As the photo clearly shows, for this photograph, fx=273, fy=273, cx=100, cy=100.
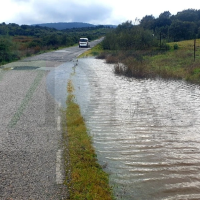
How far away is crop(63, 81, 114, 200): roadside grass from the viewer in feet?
15.6

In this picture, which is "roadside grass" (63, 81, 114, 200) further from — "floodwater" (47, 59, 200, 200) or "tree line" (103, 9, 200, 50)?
"tree line" (103, 9, 200, 50)

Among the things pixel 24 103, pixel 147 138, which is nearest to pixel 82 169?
pixel 147 138

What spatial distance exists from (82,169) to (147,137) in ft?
8.94

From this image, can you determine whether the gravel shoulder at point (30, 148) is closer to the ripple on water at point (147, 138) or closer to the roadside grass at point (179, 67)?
the ripple on water at point (147, 138)

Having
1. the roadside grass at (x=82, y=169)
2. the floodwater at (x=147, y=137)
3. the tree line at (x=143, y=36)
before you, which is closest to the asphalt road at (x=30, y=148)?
the roadside grass at (x=82, y=169)

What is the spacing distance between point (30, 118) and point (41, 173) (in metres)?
3.87

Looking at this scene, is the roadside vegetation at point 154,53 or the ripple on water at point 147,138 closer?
the ripple on water at point 147,138

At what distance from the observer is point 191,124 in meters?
8.79

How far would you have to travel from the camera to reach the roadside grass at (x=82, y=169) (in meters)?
4.74

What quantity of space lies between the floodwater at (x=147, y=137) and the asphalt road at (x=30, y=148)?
1083mm

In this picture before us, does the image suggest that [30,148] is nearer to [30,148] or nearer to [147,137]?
[30,148]

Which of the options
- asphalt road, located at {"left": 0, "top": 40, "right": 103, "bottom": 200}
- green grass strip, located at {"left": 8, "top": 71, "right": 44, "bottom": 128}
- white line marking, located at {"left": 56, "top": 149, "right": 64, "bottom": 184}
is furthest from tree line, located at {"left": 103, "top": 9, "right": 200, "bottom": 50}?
white line marking, located at {"left": 56, "top": 149, "right": 64, "bottom": 184}

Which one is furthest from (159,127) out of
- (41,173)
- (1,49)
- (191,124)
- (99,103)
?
(1,49)

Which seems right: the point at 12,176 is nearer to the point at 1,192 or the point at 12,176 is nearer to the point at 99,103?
the point at 1,192
